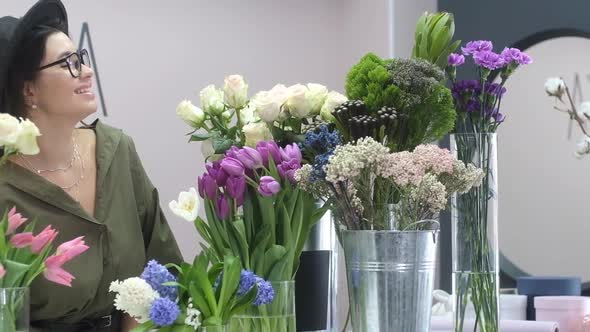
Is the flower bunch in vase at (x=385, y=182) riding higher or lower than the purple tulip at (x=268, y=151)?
lower

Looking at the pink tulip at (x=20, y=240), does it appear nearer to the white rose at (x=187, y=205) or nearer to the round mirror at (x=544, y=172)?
the white rose at (x=187, y=205)

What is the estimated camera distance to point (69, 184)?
6.23ft

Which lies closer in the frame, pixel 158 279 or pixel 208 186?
pixel 158 279

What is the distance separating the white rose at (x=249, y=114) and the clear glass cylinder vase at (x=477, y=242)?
12.8 inches

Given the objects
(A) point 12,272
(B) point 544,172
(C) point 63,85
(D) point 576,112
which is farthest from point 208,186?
(B) point 544,172

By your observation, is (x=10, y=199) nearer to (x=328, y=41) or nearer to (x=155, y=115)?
(x=155, y=115)

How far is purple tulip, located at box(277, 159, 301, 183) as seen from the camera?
1.32m

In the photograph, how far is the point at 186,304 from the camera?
1.14 meters

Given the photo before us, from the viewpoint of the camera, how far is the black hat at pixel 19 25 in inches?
69.0

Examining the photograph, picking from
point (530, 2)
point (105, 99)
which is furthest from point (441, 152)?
point (530, 2)

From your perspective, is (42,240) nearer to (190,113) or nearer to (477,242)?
(190,113)

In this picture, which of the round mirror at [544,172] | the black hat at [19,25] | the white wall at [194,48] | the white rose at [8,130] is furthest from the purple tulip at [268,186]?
the round mirror at [544,172]

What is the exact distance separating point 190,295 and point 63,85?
77cm

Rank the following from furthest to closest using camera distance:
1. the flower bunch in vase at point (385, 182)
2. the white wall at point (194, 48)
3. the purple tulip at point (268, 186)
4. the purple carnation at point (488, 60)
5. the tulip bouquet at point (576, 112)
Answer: the white wall at point (194, 48) < the tulip bouquet at point (576, 112) < the purple carnation at point (488, 60) < the purple tulip at point (268, 186) < the flower bunch in vase at point (385, 182)
